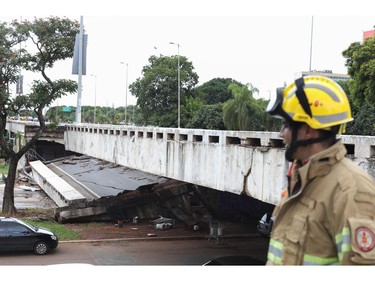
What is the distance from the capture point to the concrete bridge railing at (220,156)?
929 centimetres

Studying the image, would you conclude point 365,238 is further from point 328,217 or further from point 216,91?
point 216,91

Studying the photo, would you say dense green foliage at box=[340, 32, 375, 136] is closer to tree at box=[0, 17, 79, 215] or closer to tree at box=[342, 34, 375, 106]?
tree at box=[342, 34, 375, 106]

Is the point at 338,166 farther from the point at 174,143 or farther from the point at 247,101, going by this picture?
the point at 247,101

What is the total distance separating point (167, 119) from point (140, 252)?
3119cm

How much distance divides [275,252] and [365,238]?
1.40ft

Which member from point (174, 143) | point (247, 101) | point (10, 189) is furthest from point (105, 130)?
point (247, 101)

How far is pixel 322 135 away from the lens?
1967mm

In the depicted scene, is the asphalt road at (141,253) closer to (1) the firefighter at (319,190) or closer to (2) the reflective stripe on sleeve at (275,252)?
(2) the reflective stripe on sleeve at (275,252)

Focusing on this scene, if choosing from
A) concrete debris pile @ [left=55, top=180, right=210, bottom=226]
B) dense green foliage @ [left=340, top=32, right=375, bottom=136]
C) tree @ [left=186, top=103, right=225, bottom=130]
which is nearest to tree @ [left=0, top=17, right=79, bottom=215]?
concrete debris pile @ [left=55, top=180, right=210, bottom=226]

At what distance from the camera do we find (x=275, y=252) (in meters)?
2.00

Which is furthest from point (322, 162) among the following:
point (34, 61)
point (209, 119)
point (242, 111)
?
point (209, 119)

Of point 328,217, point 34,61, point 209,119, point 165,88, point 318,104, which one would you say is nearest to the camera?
point 328,217

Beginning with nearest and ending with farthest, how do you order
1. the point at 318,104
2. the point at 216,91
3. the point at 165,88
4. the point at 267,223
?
the point at 318,104 < the point at 267,223 < the point at 165,88 < the point at 216,91

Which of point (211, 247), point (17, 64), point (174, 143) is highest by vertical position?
point (17, 64)
